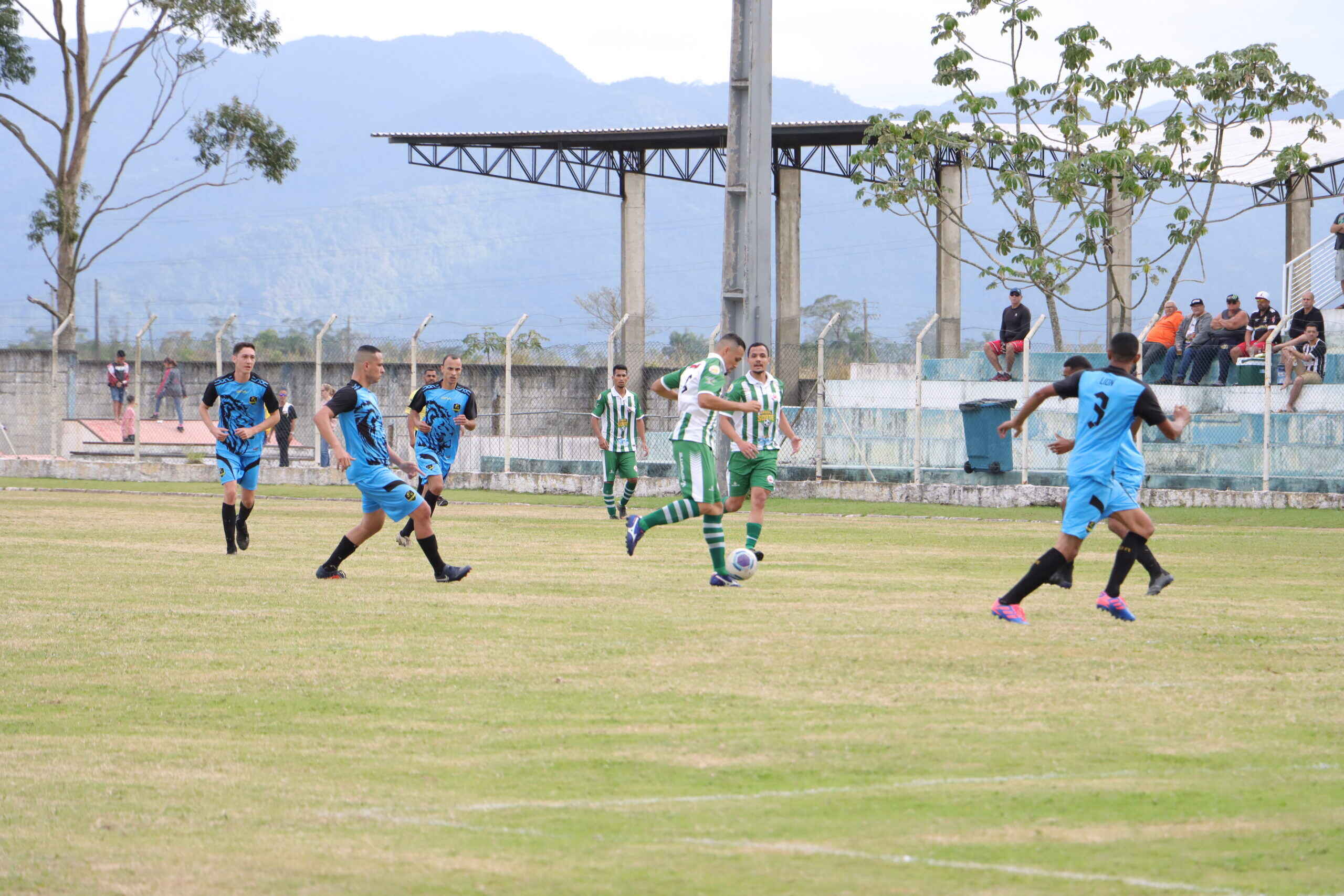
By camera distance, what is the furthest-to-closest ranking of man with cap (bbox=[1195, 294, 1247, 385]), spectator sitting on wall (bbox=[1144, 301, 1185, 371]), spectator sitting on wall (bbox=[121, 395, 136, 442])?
spectator sitting on wall (bbox=[121, 395, 136, 442]) → spectator sitting on wall (bbox=[1144, 301, 1185, 371]) → man with cap (bbox=[1195, 294, 1247, 385])

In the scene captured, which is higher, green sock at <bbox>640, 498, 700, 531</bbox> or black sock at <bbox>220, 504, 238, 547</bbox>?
green sock at <bbox>640, 498, 700, 531</bbox>

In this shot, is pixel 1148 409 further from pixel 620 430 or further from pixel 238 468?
pixel 620 430

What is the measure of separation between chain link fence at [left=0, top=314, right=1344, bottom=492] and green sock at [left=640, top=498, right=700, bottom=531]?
5106 mm

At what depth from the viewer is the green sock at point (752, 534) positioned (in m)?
13.5

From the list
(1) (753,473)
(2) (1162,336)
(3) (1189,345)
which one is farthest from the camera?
(2) (1162,336)

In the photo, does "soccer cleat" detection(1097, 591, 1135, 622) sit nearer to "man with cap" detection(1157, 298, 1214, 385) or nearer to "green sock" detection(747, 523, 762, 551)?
"green sock" detection(747, 523, 762, 551)

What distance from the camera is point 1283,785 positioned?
5.47 metres

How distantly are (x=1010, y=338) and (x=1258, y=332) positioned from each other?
407cm

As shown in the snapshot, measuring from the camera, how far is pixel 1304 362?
23.9m

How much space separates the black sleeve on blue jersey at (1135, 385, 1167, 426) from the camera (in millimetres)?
10070

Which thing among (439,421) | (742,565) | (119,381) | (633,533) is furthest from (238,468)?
(119,381)

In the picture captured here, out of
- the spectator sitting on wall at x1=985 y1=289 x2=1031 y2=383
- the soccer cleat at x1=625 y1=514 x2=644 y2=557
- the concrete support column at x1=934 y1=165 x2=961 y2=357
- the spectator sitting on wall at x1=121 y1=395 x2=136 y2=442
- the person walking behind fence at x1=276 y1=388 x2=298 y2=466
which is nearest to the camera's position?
the soccer cleat at x1=625 y1=514 x2=644 y2=557

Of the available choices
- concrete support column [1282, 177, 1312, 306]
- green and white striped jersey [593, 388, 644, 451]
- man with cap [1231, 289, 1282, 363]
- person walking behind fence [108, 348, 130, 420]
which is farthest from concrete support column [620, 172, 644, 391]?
green and white striped jersey [593, 388, 644, 451]

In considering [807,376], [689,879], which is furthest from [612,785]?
[807,376]
